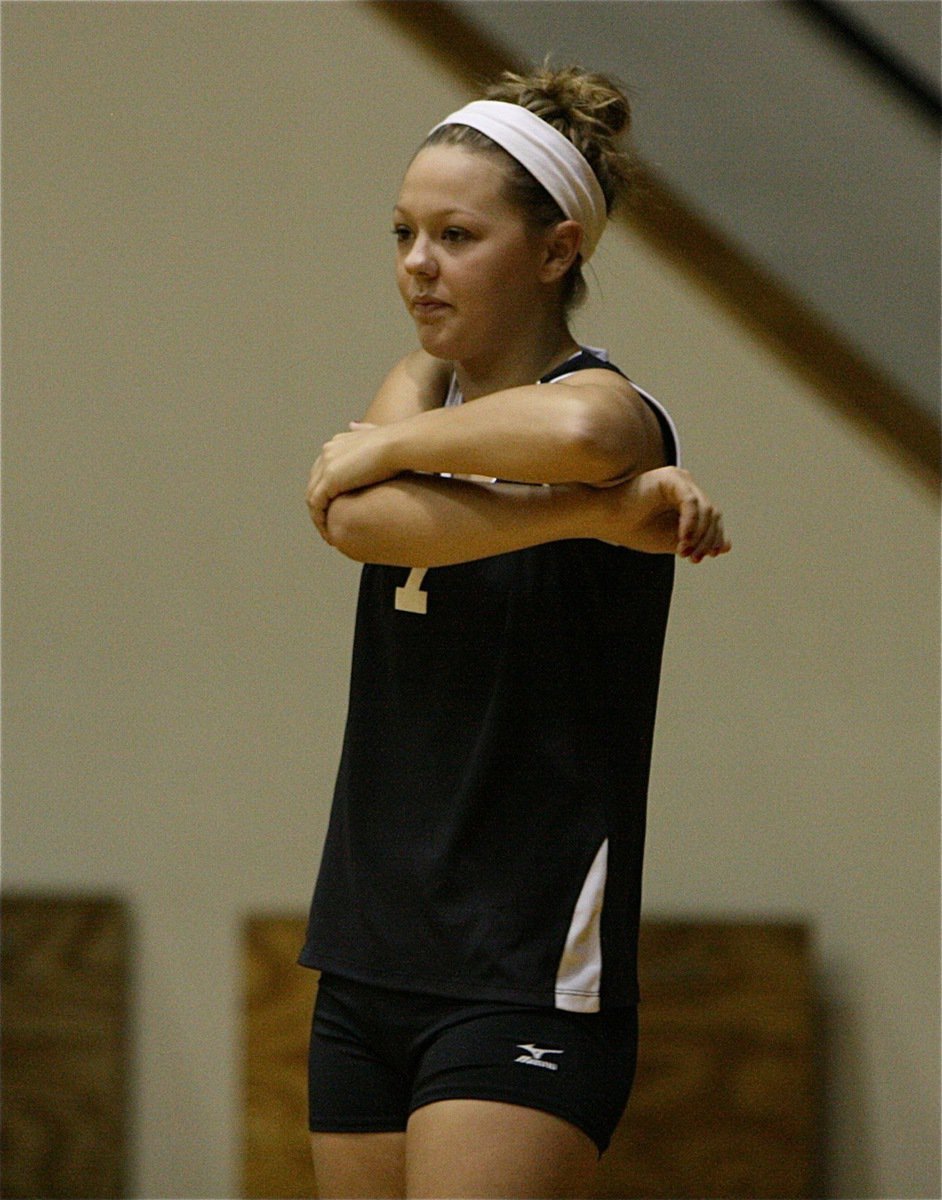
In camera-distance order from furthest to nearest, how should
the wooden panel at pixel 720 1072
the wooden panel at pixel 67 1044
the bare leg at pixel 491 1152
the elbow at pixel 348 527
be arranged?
the wooden panel at pixel 67 1044 < the wooden panel at pixel 720 1072 < the elbow at pixel 348 527 < the bare leg at pixel 491 1152

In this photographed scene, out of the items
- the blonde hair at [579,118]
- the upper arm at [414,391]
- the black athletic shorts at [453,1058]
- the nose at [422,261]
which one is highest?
the blonde hair at [579,118]

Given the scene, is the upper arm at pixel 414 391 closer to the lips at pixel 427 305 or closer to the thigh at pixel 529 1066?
the lips at pixel 427 305

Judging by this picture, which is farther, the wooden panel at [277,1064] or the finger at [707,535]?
the wooden panel at [277,1064]

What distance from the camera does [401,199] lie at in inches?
62.9

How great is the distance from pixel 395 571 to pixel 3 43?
240 cm

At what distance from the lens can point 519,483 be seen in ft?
5.12

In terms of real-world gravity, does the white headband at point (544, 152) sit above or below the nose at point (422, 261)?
above

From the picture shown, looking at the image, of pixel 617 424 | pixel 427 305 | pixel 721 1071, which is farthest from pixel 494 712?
pixel 721 1071

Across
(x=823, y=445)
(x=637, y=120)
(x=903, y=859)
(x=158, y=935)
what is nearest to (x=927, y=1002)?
(x=903, y=859)

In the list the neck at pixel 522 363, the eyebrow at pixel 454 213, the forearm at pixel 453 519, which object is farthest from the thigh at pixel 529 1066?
the eyebrow at pixel 454 213

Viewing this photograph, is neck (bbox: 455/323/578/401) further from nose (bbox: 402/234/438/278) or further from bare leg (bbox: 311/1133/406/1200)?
bare leg (bbox: 311/1133/406/1200)

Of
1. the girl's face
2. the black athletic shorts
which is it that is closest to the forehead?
the girl's face

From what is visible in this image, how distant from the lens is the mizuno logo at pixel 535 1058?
1.47 metres

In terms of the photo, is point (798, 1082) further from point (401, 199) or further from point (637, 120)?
point (401, 199)
